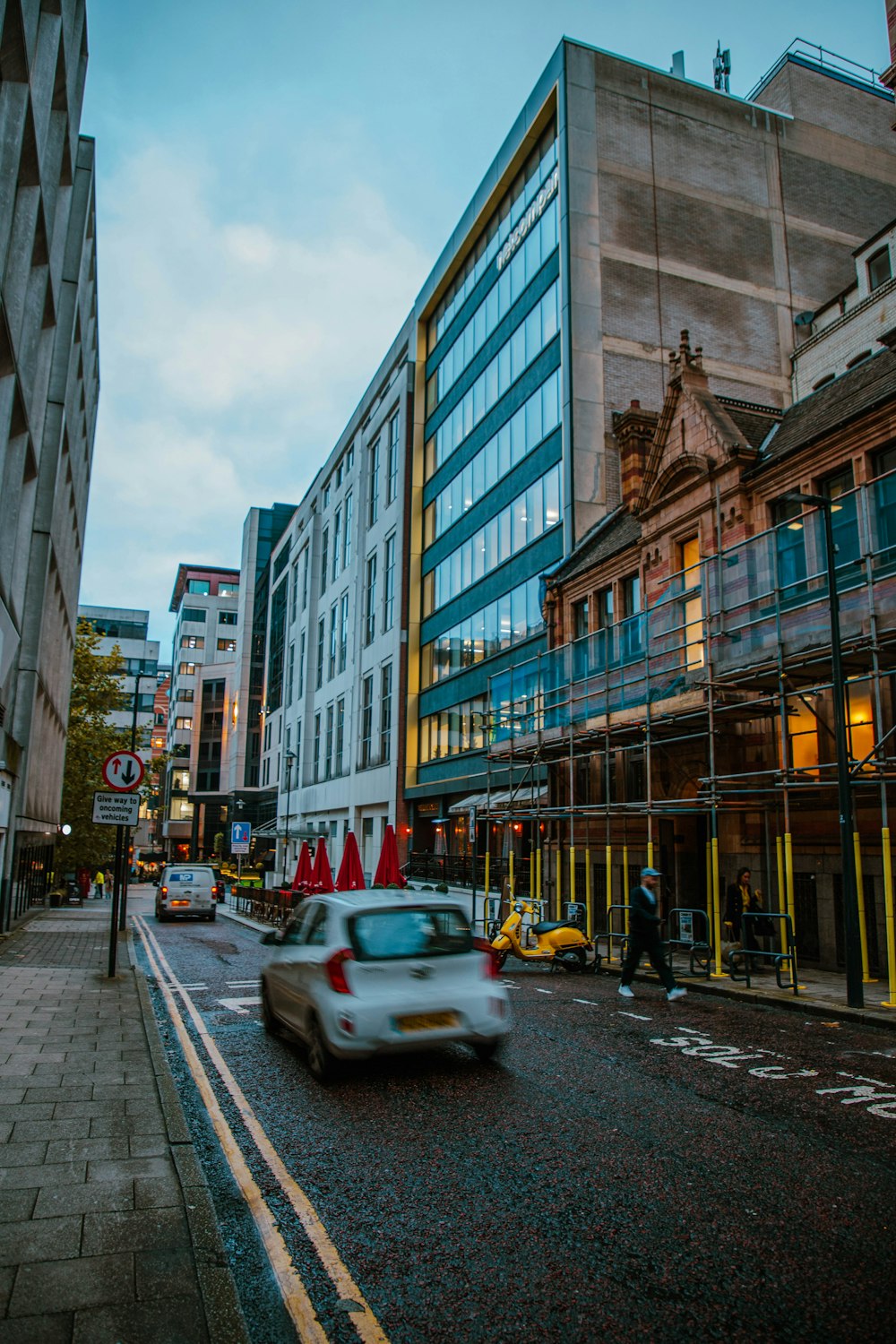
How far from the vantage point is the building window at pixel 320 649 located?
56.8 metres

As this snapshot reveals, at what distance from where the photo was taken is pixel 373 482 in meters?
48.9

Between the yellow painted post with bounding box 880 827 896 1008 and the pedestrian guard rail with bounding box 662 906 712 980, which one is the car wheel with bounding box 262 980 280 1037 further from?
the yellow painted post with bounding box 880 827 896 1008

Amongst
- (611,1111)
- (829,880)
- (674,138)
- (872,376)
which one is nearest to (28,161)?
(872,376)

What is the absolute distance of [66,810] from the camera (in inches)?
1501

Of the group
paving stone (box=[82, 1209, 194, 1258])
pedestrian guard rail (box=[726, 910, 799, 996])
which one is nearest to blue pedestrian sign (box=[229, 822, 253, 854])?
pedestrian guard rail (box=[726, 910, 799, 996])

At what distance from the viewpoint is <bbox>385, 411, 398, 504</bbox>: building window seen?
44.4 m

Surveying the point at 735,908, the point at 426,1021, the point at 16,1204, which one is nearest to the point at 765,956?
the point at 735,908

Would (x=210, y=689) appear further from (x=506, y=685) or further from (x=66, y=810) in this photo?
(x=506, y=685)

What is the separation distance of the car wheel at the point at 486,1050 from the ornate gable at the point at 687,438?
42.9ft

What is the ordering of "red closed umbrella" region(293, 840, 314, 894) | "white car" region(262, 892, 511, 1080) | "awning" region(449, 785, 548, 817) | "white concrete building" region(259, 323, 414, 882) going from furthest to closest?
1. "white concrete building" region(259, 323, 414, 882)
2. "red closed umbrella" region(293, 840, 314, 894)
3. "awning" region(449, 785, 548, 817)
4. "white car" region(262, 892, 511, 1080)

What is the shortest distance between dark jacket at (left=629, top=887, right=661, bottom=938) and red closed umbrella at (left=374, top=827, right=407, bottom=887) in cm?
760

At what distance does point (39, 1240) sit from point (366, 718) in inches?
1638

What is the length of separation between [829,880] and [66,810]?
3292 cm

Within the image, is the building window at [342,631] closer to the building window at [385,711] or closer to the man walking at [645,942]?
the building window at [385,711]
